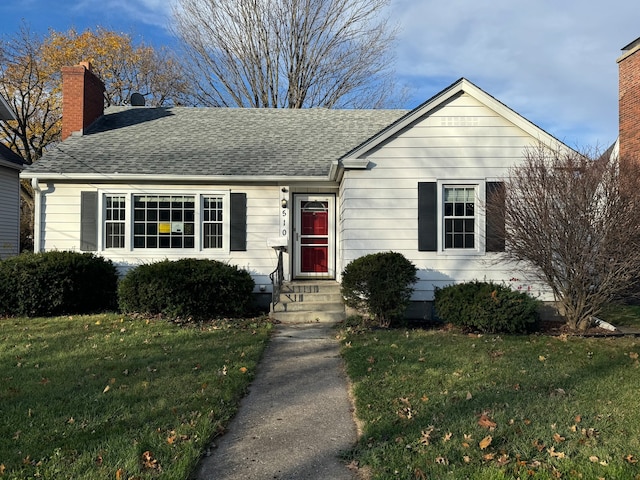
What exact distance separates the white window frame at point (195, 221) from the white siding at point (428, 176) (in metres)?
2.94

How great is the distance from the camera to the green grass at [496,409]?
11.4 feet

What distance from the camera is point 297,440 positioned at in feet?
13.2

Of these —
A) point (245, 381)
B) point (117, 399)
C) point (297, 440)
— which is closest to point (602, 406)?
point (297, 440)

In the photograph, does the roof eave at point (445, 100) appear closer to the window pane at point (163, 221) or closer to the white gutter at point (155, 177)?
the white gutter at point (155, 177)

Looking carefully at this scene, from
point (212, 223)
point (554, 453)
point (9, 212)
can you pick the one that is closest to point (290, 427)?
point (554, 453)

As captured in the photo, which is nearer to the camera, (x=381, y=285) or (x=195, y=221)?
(x=381, y=285)

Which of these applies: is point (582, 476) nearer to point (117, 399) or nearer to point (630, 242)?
point (117, 399)

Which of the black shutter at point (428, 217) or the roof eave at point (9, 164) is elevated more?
the roof eave at point (9, 164)

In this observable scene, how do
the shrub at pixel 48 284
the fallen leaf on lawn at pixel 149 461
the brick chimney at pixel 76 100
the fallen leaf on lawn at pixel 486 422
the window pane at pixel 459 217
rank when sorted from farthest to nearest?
the brick chimney at pixel 76 100
the window pane at pixel 459 217
the shrub at pixel 48 284
the fallen leaf on lawn at pixel 486 422
the fallen leaf on lawn at pixel 149 461

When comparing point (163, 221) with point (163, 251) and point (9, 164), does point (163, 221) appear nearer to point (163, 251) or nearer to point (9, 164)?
point (163, 251)

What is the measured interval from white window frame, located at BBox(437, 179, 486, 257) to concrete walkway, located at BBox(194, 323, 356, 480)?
4071 mm

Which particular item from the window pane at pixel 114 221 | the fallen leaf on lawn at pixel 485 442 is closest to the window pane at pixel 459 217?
the fallen leaf on lawn at pixel 485 442

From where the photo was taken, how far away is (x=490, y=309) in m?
8.14

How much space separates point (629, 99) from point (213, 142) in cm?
1262
